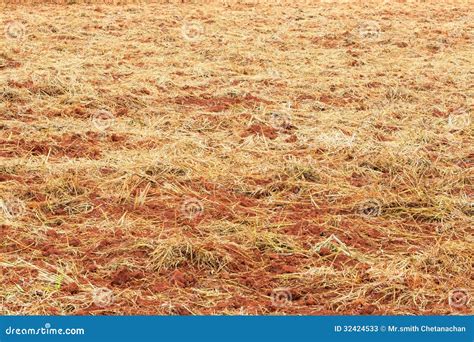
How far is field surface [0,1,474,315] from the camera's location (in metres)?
4.39

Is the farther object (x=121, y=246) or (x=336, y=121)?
Result: (x=336, y=121)

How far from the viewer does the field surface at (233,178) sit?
439cm

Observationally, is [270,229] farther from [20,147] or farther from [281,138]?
[20,147]

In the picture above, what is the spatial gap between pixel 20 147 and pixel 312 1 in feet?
36.1

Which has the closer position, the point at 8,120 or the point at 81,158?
the point at 81,158

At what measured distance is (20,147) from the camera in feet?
21.6

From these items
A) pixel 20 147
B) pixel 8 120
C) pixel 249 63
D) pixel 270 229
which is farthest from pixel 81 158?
pixel 249 63

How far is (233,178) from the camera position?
5.92 m

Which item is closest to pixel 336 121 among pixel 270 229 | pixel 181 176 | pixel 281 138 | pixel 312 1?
pixel 281 138

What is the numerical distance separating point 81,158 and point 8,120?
4.64 ft

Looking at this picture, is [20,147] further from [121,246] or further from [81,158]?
[121,246]

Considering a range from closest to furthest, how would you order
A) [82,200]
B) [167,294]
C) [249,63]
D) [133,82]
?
[167,294]
[82,200]
[133,82]
[249,63]

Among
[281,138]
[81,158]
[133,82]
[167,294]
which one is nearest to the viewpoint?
[167,294]

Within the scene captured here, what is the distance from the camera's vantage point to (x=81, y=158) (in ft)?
20.7
